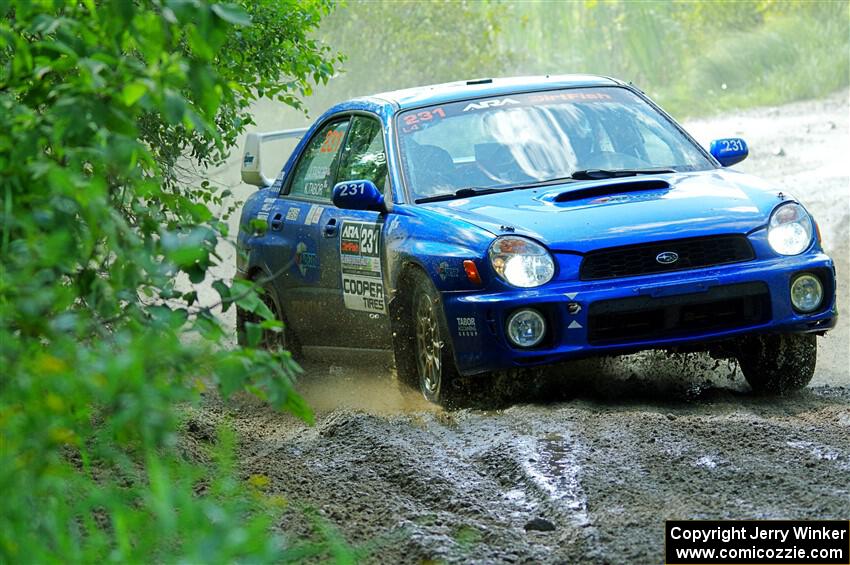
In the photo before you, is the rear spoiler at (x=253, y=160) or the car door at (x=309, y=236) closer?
the car door at (x=309, y=236)

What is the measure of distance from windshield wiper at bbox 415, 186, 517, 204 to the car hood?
0.27ft

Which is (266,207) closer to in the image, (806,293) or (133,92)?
(806,293)

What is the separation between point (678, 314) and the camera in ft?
22.8

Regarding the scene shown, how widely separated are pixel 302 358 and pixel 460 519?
436cm

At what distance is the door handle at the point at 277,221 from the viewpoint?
9227mm

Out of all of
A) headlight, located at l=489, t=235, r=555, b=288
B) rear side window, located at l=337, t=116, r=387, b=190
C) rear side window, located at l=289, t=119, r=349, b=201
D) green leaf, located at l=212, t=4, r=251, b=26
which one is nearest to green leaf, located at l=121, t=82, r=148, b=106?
green leaf, located at l=212, t=4, r=251, b=26

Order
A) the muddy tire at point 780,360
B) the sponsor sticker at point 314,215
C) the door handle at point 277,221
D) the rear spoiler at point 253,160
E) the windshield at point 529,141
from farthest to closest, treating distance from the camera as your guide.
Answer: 1. the rear spoiler at point 253,160
2. the door handle at point 277,221
3. the sponsor sticker at point 314,215
4. the windshield at point 529,141
5. the muddy tire at point 780,360

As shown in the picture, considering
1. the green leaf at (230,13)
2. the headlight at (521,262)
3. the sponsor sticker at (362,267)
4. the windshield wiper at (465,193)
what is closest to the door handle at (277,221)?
the sponsor sticker at (362,267)

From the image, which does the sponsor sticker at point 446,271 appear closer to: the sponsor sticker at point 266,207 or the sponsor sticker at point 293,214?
the sponsor sticker at point 293,214

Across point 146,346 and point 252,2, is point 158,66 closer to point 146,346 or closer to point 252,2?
point 146,346

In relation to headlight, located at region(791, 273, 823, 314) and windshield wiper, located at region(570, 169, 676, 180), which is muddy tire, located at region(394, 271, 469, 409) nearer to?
windshield wiper, located at region(570, 169, 676, 180)

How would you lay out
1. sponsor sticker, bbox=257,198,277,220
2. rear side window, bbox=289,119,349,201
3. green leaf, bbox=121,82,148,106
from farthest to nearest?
sponsor sticker, bbox=257,198,277,220, rear side window, bbox=289,119,349,201, green leaf, bbox=121,82,148,106

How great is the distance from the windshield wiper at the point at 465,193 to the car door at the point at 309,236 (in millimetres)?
844

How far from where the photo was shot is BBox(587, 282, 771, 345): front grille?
6.85 metres
